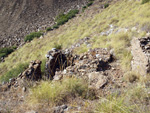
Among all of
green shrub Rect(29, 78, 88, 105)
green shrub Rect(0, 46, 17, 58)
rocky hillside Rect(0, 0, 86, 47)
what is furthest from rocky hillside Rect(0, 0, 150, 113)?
rocky hillside Rect(0, 0, 86, 47)

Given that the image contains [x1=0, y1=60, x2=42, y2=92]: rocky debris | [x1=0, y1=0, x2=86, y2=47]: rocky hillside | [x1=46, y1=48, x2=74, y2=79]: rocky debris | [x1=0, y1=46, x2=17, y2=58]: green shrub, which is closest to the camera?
→ [x1=0, y1=60, x2=42, y2=92]: rocky debris

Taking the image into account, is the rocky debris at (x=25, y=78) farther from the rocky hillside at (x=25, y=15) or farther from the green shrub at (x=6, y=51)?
the rocky hillside at (x=25, y=15)

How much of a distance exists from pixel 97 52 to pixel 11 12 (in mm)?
21125

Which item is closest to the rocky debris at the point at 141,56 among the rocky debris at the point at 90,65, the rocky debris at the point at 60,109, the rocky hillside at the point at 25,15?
the rocky debris at the point at 90,65

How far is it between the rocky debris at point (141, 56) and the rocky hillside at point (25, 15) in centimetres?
1442

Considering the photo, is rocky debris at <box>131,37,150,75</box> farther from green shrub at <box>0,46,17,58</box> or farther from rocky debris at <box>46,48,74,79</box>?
green shrub at <box>0,46,17,58</box>

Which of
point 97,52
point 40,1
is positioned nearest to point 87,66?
point 97,52

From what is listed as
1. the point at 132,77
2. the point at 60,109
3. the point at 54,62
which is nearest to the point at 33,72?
the point at 54,62

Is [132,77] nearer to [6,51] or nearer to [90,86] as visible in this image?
[90,86]

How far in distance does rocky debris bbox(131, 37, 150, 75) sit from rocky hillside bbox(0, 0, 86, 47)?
14.4 m

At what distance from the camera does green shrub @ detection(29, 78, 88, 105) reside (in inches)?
111

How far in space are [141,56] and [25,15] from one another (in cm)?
2091

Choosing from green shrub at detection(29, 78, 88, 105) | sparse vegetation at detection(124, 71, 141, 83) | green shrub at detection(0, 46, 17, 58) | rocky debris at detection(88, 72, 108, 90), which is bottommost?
sparse vegetation at detection(124, 71, 141, 83)

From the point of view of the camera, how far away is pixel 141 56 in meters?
3.83
